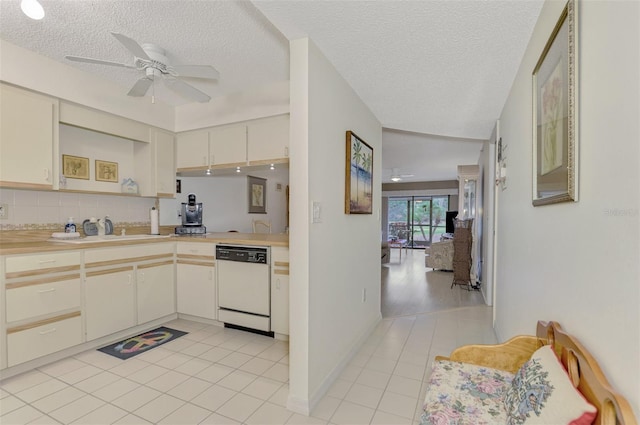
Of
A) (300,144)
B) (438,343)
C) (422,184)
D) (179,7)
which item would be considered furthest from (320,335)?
(422,184)

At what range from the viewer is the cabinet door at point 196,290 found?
3.13m

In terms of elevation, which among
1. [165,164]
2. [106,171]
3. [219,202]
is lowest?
[219,202]

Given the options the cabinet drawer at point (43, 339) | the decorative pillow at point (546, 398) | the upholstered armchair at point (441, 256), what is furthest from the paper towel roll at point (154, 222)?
the upholstered armchair at point (441, 256)

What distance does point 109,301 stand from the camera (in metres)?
2.70

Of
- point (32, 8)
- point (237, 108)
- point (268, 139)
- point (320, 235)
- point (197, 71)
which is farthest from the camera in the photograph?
point (237, 108)

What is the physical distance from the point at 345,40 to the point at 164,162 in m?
2.70

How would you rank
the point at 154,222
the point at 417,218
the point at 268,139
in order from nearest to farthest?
the point at 268,139, the point at 154,222, the point at 417,218

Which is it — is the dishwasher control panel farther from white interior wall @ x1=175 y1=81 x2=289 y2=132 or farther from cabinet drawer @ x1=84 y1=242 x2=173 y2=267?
white interior wall @ x1=175 y1=81 x2=289 y2=132

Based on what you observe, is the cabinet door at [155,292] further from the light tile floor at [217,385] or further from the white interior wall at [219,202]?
the white interior wall at [219,202]

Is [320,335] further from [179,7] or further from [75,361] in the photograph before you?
[179,7]

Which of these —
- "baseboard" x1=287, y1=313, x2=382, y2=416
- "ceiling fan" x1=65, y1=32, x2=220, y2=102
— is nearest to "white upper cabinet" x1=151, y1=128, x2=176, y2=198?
"ceiling fan" x1=65, y1=32, x2=220, y2=102

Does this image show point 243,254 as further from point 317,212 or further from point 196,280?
point 317,212

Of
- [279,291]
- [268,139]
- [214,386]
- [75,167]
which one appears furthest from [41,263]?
[268,139]

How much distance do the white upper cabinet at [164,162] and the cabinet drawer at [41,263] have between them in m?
1.22
